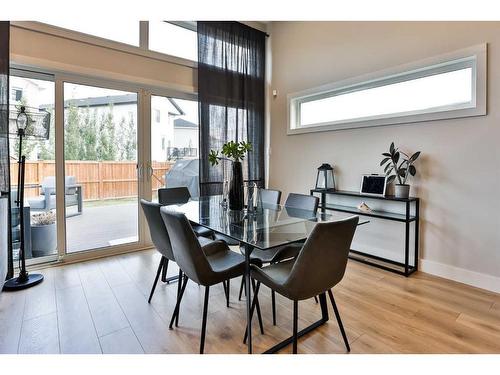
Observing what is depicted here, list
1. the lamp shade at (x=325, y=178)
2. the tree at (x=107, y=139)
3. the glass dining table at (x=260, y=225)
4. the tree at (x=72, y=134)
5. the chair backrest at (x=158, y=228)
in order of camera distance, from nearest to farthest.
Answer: the glass dining table at (x=260, y=225) → the chair backrest at (x=158, y=228) → the tree at (x=72, y=134) → the tree at (x=107, y=139) → the lamp shade at (x=325, y=178)

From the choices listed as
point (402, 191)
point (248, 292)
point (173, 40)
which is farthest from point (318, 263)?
point (173, 40)

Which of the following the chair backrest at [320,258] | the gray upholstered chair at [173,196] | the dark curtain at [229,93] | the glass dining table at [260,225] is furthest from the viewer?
the dark curtain at [229,93]

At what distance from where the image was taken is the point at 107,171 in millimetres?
3438

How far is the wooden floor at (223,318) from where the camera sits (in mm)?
1747

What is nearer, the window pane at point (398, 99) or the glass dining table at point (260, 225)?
the glass dining table at point (260, 225)

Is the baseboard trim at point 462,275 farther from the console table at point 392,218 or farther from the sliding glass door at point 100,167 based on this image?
the sliding glass door at point 100,167

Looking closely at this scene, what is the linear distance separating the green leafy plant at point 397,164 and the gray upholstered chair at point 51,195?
3525 millimetres

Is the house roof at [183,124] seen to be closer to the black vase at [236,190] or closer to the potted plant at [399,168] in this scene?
the black vase at [236,190]

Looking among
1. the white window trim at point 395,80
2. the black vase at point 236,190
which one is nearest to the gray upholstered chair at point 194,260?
the black vase at point 236,190

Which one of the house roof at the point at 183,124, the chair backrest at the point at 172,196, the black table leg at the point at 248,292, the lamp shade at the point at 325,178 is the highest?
the house roof at the point at 183,124

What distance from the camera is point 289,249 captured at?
2.20 meters

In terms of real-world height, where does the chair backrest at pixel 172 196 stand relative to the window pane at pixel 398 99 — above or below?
below

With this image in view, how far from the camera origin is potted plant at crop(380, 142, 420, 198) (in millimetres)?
2910
